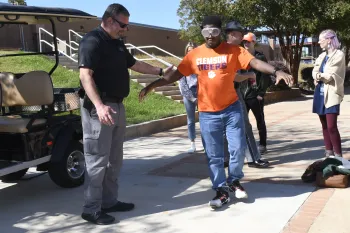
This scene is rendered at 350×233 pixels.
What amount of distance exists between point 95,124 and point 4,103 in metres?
2.26

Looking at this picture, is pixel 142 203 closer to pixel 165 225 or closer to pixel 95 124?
pixel 165 225

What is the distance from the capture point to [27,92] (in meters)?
5.41

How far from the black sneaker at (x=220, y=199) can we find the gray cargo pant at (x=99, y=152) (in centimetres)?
98

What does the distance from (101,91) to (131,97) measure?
8469 millimetres

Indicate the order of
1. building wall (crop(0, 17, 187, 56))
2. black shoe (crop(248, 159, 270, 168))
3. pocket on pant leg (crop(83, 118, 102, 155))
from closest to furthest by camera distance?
pocket on pant leg (crop(83, 118, 102, 155)), black shoe (crop(248, 159, 270, 168)), building wall (crop(0, 17, 187, 56))

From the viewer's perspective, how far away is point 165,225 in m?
4.00

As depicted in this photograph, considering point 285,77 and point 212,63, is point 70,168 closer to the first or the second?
point 212,63

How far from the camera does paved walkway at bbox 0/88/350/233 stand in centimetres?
395

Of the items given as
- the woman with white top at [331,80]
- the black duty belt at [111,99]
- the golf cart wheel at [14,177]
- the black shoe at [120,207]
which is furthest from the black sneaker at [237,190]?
the golf cart wheel at [14,177]

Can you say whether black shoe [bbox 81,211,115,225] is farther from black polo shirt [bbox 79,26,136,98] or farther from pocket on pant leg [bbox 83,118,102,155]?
black polo shirt [bbox 79,26,136,98]

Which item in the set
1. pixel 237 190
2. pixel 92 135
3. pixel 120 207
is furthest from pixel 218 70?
pixel 120 207

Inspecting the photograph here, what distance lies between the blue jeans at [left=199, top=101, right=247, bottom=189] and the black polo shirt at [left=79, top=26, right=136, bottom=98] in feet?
2.94

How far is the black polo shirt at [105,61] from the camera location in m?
3.82

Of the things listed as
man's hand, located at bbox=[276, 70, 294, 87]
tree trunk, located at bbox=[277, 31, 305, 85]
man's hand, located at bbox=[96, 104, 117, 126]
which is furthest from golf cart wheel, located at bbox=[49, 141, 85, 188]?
tree trunk, located at bbox=[277, 31, 305, 85]
